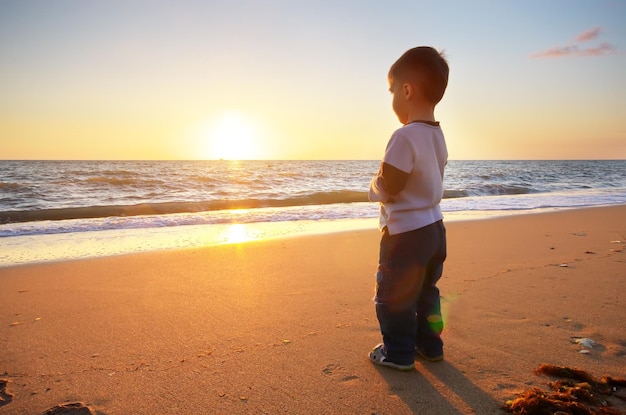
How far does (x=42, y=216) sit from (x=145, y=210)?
2.56m

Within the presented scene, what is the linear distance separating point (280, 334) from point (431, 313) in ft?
3.08

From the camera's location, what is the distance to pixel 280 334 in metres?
2.56

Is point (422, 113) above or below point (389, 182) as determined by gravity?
above

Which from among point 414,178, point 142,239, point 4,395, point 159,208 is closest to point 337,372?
point 414,178

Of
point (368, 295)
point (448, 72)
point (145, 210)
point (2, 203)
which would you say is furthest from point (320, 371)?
point (2, 203)

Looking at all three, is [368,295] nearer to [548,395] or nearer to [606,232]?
[548,395]

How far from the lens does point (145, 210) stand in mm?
11891

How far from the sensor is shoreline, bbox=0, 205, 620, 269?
18.2 feet

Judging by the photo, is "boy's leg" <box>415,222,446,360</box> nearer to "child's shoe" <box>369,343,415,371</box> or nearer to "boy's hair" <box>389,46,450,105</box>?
"child's shoe" <box>369,343,415,371</box>

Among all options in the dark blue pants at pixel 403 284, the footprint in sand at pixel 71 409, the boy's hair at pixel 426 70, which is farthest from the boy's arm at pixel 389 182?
the footprint in sand at pixel 71 409

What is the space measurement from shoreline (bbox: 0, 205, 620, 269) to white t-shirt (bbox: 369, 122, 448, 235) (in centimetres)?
432

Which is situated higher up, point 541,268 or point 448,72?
point 448,72

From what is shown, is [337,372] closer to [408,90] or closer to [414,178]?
[414,178]

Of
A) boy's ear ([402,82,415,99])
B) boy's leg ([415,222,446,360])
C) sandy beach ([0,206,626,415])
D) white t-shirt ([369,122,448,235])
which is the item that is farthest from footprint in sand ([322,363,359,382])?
boy's ear ([402,82,415,99])
